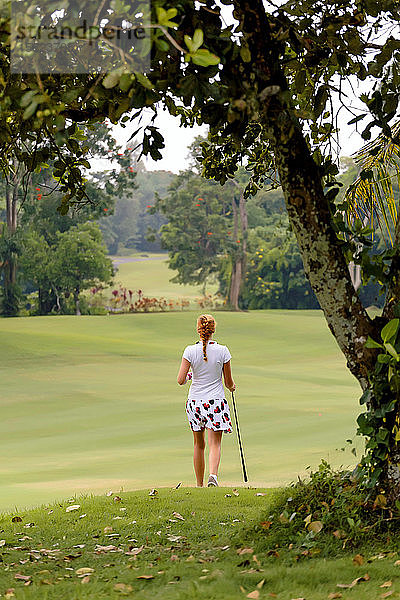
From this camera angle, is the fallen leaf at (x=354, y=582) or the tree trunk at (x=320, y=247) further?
the tree trunk at (x=320, y=247)

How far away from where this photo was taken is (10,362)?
22.7m

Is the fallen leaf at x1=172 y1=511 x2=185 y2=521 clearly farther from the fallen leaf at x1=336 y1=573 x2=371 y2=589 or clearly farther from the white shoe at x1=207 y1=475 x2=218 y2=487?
the fallen leaf at x1=336 y1=573 x2=371 y2=589

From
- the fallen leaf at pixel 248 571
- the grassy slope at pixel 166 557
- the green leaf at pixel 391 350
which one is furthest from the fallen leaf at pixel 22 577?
the green leaf at pixel 391 350

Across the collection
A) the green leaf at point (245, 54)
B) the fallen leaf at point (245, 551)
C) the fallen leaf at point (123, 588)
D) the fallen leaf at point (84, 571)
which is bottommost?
the fallen leaf at point (84, 571)

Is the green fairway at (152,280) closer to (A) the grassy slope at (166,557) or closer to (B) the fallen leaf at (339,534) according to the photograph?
(A) the grassy slope at (166,557)

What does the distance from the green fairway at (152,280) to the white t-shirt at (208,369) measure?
4261 centimetres

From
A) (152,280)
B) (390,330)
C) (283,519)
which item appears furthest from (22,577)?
(152,280)

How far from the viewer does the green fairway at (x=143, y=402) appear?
1058cm

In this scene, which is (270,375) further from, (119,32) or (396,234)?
(119,32)

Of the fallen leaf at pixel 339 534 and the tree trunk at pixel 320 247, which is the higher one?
the tree trunk at pixel 320 247

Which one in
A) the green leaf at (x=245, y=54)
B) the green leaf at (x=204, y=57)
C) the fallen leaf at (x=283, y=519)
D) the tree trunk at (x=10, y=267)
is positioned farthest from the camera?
the tree trunk at (x=10, y=267)

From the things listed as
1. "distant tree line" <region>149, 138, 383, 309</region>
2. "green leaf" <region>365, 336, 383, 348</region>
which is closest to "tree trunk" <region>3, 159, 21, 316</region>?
"distant tree line" <region>149, 138, 383, 309</region>

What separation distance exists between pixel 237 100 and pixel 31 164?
7.24 ft

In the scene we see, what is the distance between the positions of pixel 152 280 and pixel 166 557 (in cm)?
5058
